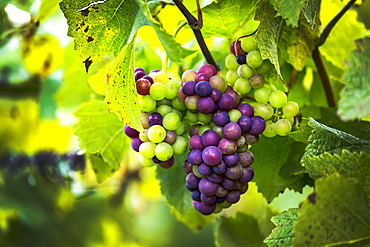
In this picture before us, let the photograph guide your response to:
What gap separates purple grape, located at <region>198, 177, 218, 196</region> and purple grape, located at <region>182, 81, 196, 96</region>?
104 mm

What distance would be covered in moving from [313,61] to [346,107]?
0.40 m

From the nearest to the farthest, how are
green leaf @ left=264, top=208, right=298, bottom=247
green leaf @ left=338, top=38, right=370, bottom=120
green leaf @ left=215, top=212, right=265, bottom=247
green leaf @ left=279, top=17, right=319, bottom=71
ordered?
1. green leaf @ left=338, top=38, right=370, bottom=120
2. green leaf @ left=264, top=208, right=298, bottom=247
3. green leaf @ left=279, top=17, right=319, bottom=71
4. green leaf @ left=215, top=212, right=265, bottom=247

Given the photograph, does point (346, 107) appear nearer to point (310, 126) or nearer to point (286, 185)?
point (310, 126)

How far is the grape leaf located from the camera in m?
0.43

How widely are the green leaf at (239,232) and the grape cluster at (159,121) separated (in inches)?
13.7

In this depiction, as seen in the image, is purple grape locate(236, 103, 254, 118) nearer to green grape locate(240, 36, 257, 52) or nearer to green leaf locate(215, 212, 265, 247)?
green grape locate(240, 36, 257, 52)

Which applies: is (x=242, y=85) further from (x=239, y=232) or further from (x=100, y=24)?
(x=239, y=232)

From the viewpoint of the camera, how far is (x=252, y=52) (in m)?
0.52

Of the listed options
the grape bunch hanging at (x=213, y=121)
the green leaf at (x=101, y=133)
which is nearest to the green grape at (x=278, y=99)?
the grape bunch hanging at (x=213, y=121)

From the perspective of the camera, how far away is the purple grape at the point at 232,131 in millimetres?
500

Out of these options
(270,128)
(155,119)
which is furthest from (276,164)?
(155,119)

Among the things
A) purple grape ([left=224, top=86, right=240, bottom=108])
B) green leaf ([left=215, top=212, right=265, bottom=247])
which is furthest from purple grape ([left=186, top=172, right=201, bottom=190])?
green leaf ([left=215, top=212, right=265, bottom=247])

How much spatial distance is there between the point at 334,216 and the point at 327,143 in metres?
0.10

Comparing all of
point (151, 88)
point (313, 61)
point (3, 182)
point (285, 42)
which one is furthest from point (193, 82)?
point (3, 182)
